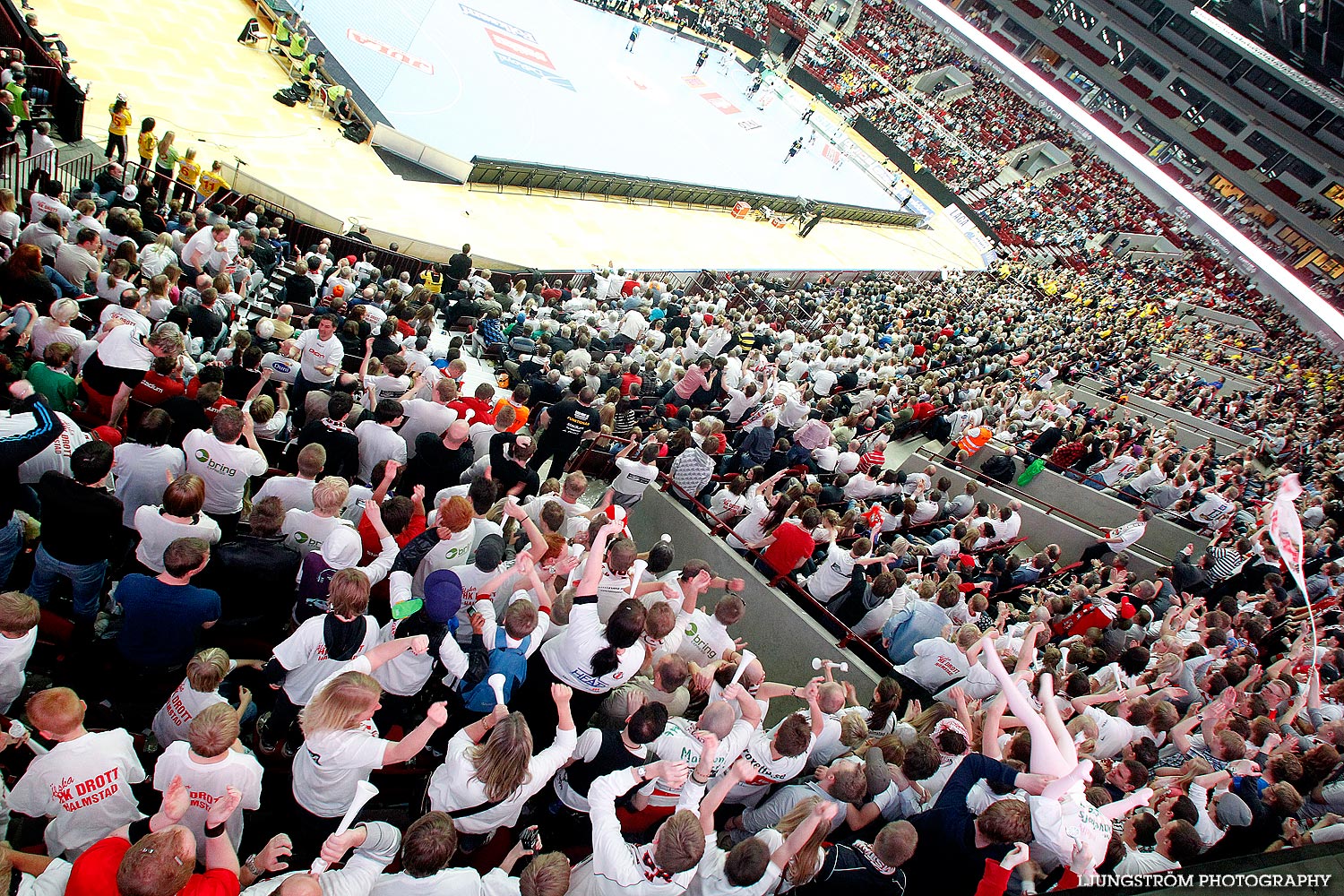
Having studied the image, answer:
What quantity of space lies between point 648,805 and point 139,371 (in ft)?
15.3

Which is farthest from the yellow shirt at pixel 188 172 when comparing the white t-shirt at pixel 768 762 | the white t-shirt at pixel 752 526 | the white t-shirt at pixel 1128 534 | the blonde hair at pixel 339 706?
the white t-shirt at pixel 1128 534

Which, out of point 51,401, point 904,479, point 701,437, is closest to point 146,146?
point 51,401

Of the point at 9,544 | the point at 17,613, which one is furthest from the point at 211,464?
the point at 17,613

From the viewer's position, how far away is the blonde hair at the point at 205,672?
3.06 metres

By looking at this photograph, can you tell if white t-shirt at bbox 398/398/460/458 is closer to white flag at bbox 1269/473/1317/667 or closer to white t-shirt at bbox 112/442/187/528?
white t-shirt at bbox 112/442/187/528

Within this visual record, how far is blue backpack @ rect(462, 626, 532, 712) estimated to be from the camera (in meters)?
3.66

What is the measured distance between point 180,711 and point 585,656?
189 cm

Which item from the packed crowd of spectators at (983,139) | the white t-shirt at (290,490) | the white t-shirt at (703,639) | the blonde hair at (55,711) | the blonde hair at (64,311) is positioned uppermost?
the packed crowd of spectators at (983,139)

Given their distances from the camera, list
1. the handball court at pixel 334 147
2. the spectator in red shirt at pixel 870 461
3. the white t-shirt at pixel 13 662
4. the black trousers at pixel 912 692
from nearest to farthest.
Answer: the white t-shirt at pixel 13 662 → the black trousers at pixel 912 692 → the spectator in red shirt at pixel 870 461 → the handball court at pixel 334 147

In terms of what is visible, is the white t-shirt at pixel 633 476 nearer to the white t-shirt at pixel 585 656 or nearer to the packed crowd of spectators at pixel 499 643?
the packed crowd of spectators at pixel 499 643

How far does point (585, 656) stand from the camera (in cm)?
390

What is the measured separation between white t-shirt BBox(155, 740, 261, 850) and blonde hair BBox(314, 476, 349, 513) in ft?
4.82

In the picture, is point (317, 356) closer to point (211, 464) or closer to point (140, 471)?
point (211, 464)

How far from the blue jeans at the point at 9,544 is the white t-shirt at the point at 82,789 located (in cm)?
155
